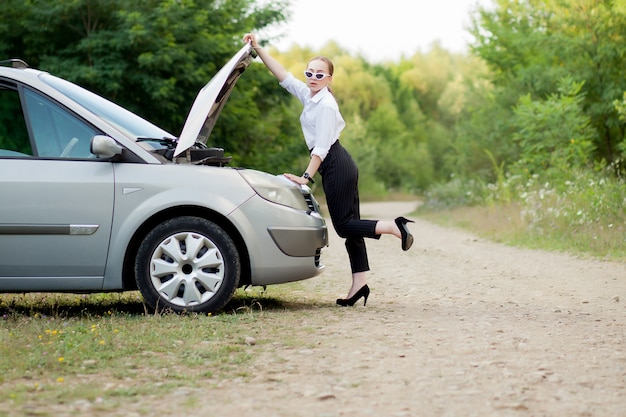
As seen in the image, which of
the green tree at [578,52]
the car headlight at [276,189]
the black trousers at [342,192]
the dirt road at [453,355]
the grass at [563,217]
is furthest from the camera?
the green tree at [578,52]

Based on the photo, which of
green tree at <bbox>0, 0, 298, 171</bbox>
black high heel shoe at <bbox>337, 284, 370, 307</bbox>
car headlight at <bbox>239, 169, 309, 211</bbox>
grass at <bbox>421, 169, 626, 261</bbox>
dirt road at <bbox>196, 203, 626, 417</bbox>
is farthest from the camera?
green tree at <bbox>0, 0, 298, 171</bbox>

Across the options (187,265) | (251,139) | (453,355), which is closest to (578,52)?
(251,139)

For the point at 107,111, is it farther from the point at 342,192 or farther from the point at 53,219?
the point at 342,192

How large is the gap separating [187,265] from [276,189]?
34.2 inches

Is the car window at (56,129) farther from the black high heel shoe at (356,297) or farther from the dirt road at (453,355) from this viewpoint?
the black high heel shoe at (356,297)

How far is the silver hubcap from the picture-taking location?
6.46 m

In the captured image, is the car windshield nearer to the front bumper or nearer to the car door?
the car door

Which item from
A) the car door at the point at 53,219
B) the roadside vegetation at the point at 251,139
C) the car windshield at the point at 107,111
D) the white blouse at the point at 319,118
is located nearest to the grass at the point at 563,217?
the roadside vegetation at the point at 251,139

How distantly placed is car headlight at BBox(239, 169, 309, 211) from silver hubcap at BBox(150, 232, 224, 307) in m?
0.55

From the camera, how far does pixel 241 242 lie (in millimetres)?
6691

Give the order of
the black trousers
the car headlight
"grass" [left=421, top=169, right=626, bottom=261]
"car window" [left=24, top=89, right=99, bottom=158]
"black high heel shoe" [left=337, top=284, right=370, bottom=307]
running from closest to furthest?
"car window" [left=24, top=89, right=99, bottom=158], the car headlight, the black trousers, "black high heel shoe" [left=337, top=284, right=370, bottom=307], "grass" [left=421, top=169, right=626, bottom=261]

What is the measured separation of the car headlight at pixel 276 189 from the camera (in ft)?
22.0

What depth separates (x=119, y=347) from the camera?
5402 millimetres

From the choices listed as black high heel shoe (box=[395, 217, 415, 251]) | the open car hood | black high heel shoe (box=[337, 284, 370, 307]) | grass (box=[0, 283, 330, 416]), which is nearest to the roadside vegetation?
grass (box=[0, 283, 330, 416])
